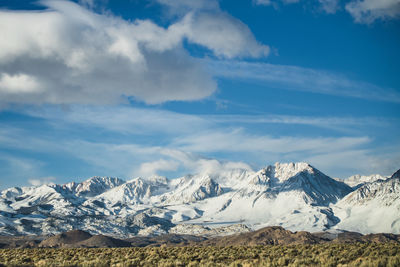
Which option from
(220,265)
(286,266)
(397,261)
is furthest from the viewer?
(220,265)

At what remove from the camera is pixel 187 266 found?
134 feet

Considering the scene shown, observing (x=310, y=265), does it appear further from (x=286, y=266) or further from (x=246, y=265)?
(x=246, y=265)

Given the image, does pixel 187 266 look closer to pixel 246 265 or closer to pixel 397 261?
pixel 246 265

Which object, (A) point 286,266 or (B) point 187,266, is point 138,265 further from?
(A) point 286,266

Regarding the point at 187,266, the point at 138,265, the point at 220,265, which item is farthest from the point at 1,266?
the point at 220,265

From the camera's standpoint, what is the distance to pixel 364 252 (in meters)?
48.4

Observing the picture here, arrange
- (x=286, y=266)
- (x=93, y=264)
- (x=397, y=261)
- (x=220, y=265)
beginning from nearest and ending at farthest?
(x=397, y=261), (x=286, y=266), (x=220, y=265), (x=93, y=264)

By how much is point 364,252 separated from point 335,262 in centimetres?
1227

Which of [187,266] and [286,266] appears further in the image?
[187,266]

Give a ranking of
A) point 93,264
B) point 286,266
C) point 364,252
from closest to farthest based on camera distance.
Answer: point 286,266
point 93,264
point 364,252

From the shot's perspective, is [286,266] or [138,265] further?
[138,265]

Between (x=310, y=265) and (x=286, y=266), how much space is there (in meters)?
2.40

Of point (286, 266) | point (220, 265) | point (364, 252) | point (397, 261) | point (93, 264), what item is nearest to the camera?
point (397, 261)

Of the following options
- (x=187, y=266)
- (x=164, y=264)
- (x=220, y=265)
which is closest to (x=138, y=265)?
(x=164, y=264)
